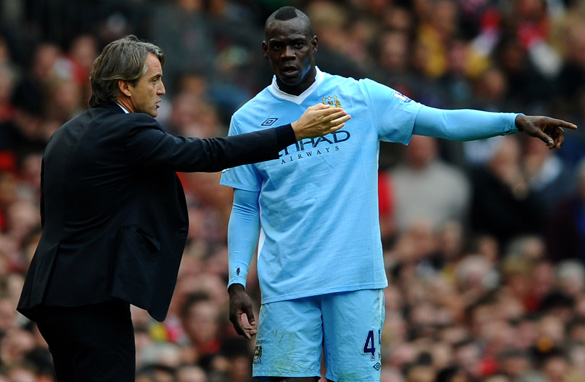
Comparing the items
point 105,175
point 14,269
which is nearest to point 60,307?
point 105,175

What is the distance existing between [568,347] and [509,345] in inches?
23.8

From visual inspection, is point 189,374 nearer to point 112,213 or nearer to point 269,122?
point 269,122

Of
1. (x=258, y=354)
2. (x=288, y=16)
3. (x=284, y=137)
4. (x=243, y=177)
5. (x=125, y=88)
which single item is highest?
(x=288, y=16)

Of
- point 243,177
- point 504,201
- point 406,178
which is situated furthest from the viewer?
point 504,201

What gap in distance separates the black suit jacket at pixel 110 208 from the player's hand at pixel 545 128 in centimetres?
126

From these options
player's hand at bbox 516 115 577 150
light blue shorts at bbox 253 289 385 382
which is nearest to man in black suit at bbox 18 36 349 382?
light blue shorts at bbox 253 289 385 382

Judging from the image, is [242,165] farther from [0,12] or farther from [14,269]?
[0,12]

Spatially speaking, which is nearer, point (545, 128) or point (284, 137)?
point (284, 137)

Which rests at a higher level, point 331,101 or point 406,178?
point 406,178

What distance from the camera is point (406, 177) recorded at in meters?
13.9

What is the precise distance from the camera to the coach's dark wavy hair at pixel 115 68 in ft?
22.2

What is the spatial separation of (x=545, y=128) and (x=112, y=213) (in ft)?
7.25

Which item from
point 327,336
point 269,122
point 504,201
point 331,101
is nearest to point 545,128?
point 331,101

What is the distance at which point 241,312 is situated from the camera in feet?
23.9
